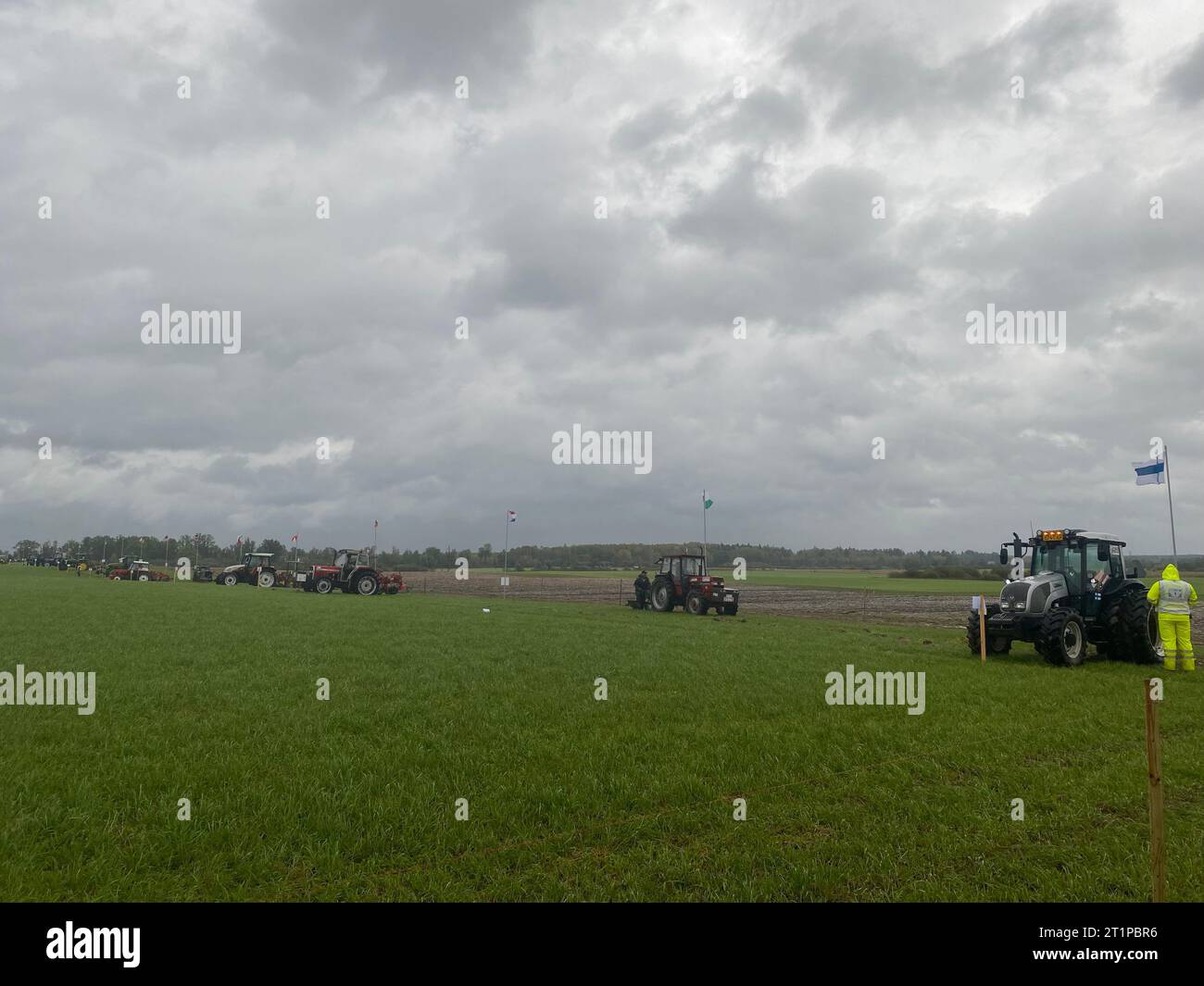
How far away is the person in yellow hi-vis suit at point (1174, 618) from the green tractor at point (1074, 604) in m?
0.72

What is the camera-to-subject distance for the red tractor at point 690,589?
28.0 meters

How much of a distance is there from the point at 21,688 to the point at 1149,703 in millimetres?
12635

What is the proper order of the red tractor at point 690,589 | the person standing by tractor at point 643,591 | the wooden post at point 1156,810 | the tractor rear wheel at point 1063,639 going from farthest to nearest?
1. the person standing by tractor at point 643,591
2. the red tractor at point 690,589
3. the tractor rear wheel at point 1063,639
4. the wooden post at point 1156,810

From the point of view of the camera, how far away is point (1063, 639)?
13.9 meters

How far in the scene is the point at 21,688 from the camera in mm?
10141

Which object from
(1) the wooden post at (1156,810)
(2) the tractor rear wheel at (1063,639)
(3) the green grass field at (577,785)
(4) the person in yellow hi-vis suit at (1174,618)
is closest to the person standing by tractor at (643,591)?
(2) the tractor rear wheel at (1063,639)

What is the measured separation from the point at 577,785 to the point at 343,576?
115 ft

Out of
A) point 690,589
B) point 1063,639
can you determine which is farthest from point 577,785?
point 690,589

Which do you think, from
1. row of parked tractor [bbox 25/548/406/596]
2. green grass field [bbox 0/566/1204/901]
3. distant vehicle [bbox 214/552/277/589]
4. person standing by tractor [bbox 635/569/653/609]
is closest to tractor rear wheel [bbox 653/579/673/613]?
person standing by tractor [bbox 635/569/653/609]

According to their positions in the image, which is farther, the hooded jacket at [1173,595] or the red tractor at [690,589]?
the red tractor at [690,589]

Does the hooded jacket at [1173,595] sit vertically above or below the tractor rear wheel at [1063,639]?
above

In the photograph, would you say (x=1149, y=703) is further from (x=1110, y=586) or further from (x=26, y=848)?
(x=1110, y=586)

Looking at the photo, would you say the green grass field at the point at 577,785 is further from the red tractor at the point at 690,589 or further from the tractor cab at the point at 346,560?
the tractor cab at the point at 346,560
